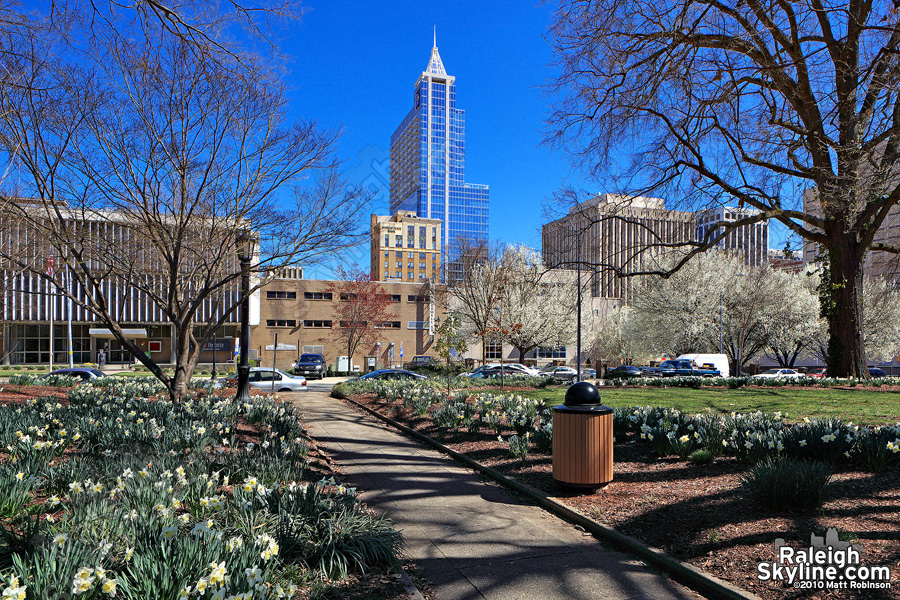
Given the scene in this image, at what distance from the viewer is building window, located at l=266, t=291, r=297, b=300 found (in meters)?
57.7

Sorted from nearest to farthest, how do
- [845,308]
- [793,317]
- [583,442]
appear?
[583,442] < [845,308] < [793,317]

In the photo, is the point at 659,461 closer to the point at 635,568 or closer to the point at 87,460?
the point at 635,568

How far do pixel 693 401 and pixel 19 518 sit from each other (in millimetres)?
14290

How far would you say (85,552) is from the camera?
3.55 meters

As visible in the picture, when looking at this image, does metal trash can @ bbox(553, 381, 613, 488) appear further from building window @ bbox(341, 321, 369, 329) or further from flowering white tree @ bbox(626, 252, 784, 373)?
building window @ bbox(341, 321, 369, 329)

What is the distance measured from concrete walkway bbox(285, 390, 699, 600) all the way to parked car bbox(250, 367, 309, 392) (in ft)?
52.9

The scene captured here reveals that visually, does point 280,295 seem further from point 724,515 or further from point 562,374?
point 724,515

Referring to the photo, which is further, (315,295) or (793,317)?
(315,295)

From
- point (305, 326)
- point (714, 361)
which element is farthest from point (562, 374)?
point (305, 326)

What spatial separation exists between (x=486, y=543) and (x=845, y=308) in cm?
1725

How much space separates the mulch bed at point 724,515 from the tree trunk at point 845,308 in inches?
501

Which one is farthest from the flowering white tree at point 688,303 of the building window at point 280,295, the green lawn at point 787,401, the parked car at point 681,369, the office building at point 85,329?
the office building at point 85,329

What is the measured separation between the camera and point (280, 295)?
5778cm

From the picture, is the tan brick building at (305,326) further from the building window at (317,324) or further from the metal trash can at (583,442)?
the metal trash can at (583,442)
